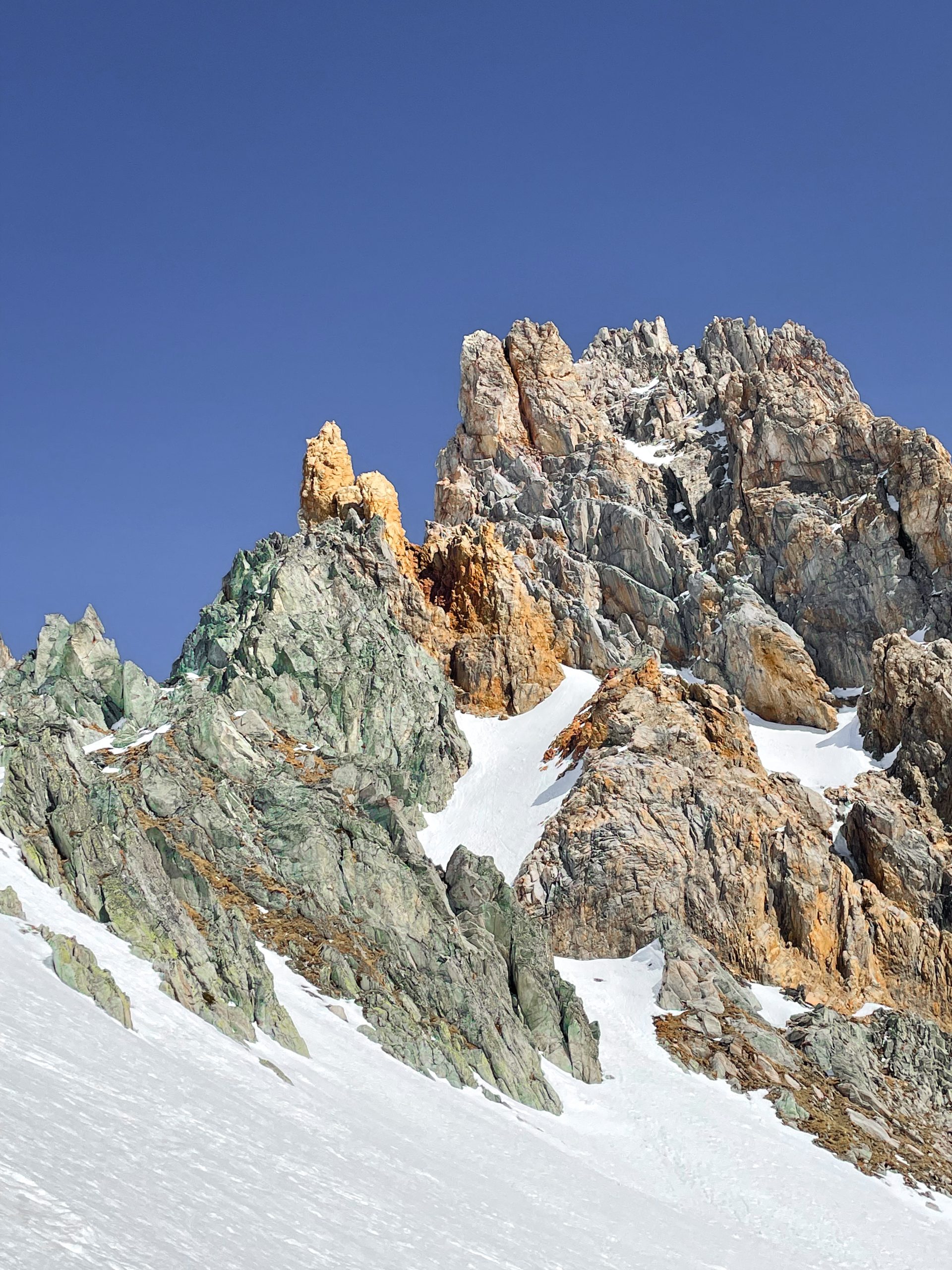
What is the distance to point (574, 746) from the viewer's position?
8012 cm

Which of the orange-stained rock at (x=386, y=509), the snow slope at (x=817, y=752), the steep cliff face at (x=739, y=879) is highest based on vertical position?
the orange-stained rock at (x=386, y=509)

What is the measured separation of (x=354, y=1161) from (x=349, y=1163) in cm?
38

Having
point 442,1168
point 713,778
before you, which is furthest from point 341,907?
point 713,778

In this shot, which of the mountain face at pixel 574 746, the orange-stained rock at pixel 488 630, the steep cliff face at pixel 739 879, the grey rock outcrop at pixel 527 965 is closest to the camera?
the mountain face at pixel 574 746

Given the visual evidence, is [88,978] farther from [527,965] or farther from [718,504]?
[718,504]

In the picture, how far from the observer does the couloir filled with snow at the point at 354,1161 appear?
13.6 metres

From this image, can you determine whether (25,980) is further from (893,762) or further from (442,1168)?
(893,762)

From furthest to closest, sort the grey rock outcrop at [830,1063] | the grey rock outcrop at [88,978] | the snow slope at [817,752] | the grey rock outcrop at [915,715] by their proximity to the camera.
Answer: the snow slope at [817,752] → the grey rock outcrop at [915,715] → the grey rock outcrop at [830,1063] → the grey rock outcrop at [88,978]

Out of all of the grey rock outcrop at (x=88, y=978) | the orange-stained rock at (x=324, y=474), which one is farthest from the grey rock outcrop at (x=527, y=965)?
the orange-stained rock at (x=324, y=474)

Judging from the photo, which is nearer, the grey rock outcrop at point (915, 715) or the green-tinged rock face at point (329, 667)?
the grey rock outcrop at point (915, 715)

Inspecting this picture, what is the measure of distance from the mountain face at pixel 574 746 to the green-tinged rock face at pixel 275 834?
20 cm

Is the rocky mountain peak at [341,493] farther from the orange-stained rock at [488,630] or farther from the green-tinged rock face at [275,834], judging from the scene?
the green-tinged rock face at [275,834]

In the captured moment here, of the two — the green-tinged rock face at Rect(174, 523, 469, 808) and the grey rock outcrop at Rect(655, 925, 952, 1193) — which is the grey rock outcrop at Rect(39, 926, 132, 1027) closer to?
the grey rock outcrop at Rect(655, 925, 952, 1193)

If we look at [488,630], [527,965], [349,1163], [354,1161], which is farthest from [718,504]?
[349,1163]
